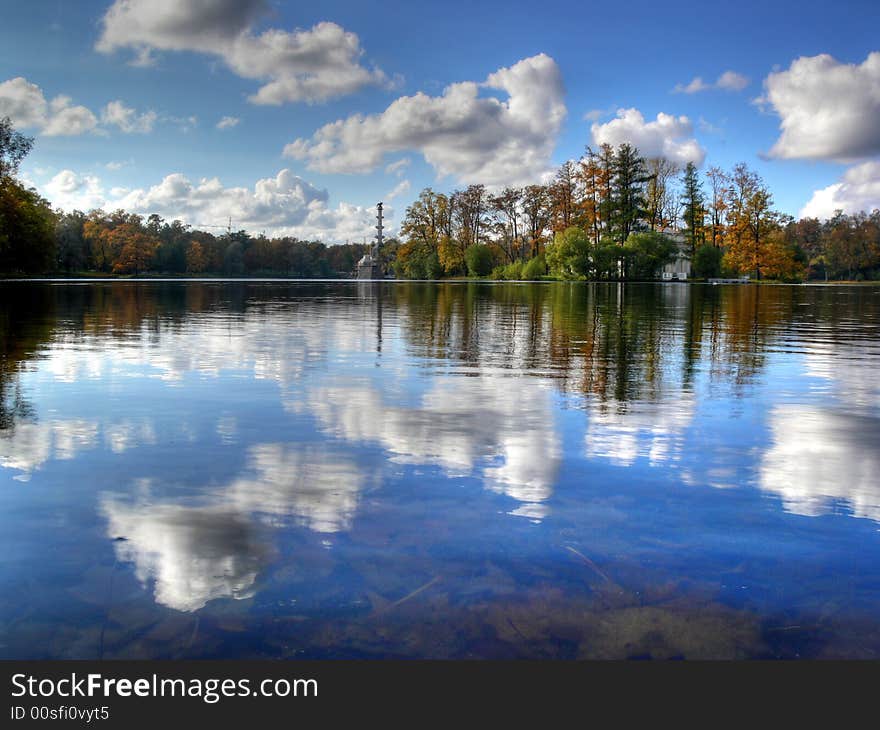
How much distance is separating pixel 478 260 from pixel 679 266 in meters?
27.0

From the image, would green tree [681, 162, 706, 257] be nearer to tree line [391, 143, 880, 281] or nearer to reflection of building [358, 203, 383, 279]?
tree line [391, 143, 880, 281]

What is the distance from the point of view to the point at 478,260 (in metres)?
104

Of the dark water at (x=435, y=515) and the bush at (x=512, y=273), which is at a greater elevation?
the bush at (x=512, y=273)

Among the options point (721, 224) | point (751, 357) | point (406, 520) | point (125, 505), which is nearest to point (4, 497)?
point (125, 505)

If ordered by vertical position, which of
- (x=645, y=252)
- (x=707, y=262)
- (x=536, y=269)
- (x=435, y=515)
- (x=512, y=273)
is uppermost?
(x=645, y=252)

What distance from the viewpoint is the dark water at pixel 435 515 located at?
2.86 metres

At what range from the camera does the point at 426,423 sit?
6.87 meters

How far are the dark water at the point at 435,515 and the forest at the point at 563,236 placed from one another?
6855 centimetres

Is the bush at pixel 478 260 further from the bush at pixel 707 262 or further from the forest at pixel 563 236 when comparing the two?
the bush at pixel 707 262

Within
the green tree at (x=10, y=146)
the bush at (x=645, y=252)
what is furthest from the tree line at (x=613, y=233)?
the green tree at (x=10, y=146)

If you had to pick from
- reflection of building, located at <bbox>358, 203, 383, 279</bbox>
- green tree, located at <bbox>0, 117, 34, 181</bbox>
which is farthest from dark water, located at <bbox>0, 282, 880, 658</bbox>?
reflection of building, located at <bbox>358, 203, 383, 279</bbox>

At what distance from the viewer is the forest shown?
251 ft

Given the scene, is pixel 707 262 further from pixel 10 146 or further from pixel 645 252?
pixel 10 146

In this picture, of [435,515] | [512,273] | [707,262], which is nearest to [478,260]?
[512,273]
